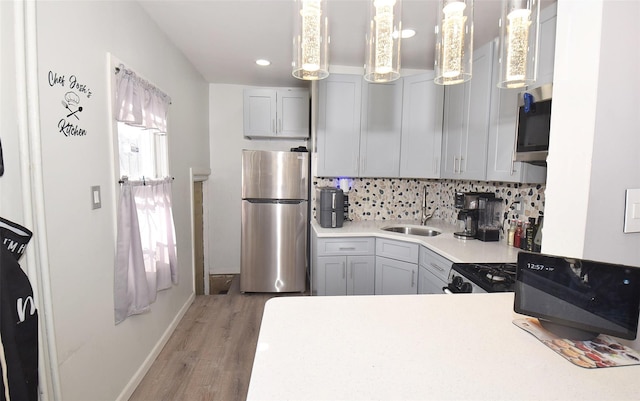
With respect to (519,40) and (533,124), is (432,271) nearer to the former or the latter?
(533,124)

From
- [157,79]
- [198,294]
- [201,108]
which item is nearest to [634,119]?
[157,79]

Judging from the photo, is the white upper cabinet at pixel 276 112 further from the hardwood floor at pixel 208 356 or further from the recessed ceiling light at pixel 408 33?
the hardwood floor at pixel 208 356

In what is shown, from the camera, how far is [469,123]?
2.53m

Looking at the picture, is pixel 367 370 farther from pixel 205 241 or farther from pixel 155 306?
pixel 205 241

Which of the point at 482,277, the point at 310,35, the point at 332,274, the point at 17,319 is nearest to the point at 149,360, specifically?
the point at 17,319

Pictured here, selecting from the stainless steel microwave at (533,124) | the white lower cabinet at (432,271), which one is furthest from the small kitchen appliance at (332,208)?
the stainless steel microwave at (533,124)

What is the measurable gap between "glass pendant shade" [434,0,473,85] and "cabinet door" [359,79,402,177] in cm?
213

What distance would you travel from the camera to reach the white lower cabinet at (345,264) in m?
2.82

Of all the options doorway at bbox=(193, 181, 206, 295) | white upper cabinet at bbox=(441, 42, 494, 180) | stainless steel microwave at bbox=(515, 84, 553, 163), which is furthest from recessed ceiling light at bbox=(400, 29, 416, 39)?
doorway at bbox=(193, 181, 206, 295)

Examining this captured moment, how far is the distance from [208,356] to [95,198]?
152 cm

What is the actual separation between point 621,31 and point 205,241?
410 centimetres

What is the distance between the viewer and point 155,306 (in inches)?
93.5

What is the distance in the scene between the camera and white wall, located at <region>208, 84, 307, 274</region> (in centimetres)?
398

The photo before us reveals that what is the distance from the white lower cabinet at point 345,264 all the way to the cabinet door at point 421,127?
89 centimetres
